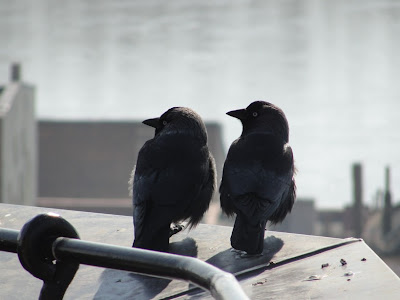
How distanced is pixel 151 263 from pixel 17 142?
25.9 metres

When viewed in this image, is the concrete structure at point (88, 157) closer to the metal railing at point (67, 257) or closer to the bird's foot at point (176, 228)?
the bird's foot at point (176, 228)

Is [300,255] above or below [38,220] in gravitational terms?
below

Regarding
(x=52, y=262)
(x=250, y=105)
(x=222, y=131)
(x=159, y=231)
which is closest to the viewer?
(x=52, y=262)

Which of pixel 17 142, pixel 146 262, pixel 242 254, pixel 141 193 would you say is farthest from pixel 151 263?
pixel 17 142

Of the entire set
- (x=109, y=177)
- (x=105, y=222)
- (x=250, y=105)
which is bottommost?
(x=109, y=177)

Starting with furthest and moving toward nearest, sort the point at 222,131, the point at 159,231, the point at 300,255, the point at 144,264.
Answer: the point at 222,131
the point at 159,231
the point at 300,255
the point at 144,264

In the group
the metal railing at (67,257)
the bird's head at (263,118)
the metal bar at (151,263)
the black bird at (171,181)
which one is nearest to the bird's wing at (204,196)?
the black bird at (171,181)

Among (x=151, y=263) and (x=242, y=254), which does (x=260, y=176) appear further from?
(x=151, y=263)

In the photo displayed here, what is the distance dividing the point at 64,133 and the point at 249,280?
33928 millimetres

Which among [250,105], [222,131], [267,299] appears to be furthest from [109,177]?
[267,299]

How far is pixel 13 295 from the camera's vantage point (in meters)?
3.04

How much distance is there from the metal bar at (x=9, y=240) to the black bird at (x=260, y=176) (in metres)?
2.59

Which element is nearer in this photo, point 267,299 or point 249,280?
point 267,299

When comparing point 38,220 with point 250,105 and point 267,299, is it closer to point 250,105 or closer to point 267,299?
point 267,299
